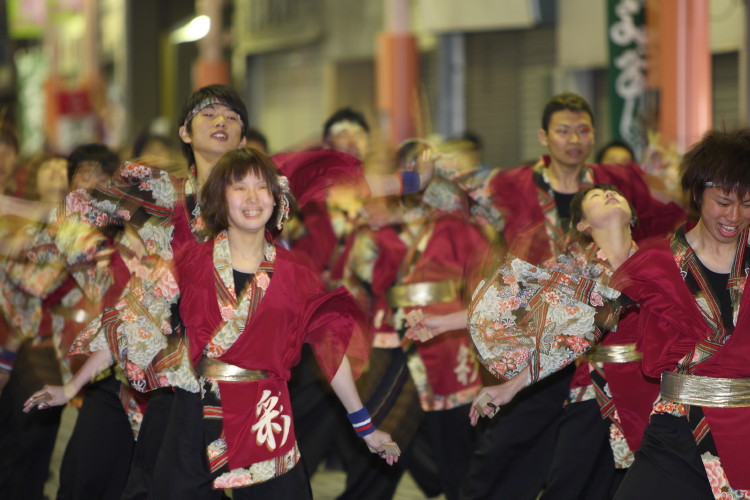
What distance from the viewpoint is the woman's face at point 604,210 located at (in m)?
4.45

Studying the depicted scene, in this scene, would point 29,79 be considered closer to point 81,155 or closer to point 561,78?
point 561,78

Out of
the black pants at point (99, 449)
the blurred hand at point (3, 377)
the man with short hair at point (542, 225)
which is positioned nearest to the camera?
the black pants at point (99, 449)

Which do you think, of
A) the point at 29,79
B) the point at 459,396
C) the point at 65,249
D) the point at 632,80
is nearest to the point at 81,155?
the point at 65,249

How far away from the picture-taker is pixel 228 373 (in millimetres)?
3760

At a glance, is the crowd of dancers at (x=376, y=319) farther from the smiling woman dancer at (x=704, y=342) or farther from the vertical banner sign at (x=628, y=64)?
the vertical banner sign at (x=628, y=64)

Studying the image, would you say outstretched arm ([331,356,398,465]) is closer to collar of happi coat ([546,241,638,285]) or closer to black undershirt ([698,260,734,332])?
collar of happi coat ([546,241,638,285])

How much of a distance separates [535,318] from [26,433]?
2.61 m

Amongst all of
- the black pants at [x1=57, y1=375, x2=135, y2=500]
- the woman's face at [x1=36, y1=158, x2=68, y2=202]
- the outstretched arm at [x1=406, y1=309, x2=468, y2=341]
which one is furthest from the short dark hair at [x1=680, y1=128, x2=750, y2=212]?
the woman's face at [x1=36, y1=158, x2=68, y2=202]

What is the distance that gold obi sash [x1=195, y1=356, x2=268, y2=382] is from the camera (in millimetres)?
3756

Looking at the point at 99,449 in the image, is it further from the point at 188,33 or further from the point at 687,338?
the point at 188,33

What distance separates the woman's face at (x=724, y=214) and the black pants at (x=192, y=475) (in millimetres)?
1543

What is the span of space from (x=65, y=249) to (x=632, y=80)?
4.85 m

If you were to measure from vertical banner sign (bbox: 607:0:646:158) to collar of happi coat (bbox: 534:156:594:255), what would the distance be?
10.2 ft

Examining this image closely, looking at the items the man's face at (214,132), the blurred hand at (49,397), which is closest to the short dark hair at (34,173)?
the man's face at (214,132)
